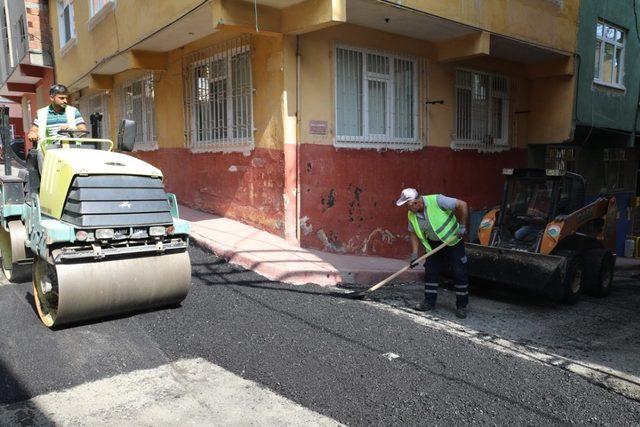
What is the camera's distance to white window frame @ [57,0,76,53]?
543 inches

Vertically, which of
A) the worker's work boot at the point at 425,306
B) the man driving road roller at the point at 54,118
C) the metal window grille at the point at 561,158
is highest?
the man driving road roller at the point at 54,118

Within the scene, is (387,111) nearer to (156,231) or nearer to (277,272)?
(277,272)

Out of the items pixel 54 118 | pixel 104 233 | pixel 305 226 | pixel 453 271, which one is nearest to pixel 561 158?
pixel 305 226

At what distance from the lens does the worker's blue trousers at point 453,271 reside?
19.6ft

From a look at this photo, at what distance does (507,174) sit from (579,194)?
1.04 metres

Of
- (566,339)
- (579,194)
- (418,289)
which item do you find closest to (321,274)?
(418,289)

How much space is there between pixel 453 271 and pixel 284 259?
2.34 meters

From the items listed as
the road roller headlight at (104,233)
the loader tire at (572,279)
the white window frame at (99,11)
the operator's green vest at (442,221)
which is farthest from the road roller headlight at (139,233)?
the white window frame at (99,11)

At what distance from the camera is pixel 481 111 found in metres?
11.3

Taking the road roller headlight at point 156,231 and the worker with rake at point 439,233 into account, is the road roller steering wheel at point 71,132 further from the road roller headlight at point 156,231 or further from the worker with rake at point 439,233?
the worker with rake at point 439,233

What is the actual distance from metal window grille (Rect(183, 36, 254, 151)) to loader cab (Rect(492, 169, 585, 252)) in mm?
4168

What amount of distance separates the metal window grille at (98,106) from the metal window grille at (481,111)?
9.23 metres

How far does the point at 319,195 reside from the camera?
820 centimetres

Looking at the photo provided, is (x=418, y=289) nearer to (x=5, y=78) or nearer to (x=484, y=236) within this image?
(x=484, y=236)
